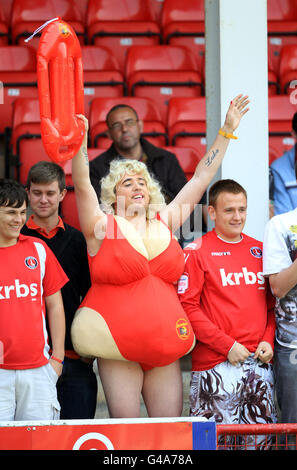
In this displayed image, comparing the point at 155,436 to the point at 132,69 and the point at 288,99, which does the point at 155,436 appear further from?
the point at 132,69

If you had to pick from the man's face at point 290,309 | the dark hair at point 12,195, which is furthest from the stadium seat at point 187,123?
the dark hair at point 12,195

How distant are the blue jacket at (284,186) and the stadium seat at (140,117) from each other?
194 centimetres

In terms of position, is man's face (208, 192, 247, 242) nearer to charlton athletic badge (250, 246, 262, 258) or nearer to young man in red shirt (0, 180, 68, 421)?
charlton athletic badge (250, 246, 262, 258)

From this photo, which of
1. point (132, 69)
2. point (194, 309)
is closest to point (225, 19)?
point (194, 309)

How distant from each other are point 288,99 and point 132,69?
154 centimetres

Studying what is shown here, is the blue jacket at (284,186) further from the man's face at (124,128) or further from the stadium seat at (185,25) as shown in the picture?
the stadium seat at (185,25)

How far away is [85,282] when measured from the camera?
369 cm

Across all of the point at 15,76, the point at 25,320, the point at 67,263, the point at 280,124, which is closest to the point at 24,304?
the point at 25,320

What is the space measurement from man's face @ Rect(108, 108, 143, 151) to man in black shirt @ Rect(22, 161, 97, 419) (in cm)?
111

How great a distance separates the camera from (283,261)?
3.38m

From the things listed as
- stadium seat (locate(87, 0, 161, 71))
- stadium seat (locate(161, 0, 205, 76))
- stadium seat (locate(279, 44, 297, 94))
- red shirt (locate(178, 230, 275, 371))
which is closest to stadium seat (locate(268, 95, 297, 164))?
stadium seat (locate(279, 44, 297, 94))

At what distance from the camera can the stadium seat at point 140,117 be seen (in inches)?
238

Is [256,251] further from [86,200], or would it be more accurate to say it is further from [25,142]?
[25,142]

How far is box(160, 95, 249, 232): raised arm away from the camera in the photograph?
3.56m
